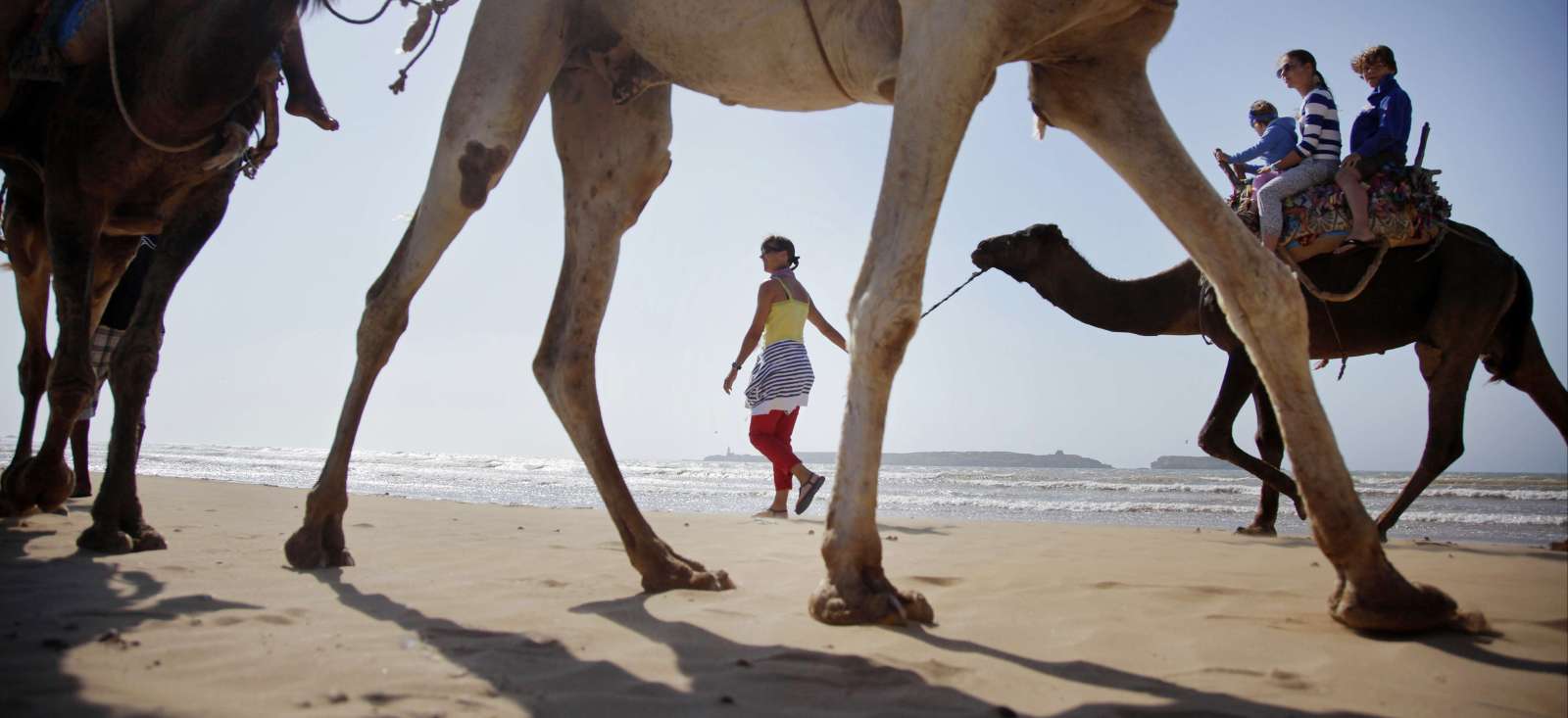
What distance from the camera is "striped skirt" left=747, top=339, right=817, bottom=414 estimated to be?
8.34 m

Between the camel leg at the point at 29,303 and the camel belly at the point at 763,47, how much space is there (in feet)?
13.9

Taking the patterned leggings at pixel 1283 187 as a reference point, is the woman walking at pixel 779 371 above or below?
below

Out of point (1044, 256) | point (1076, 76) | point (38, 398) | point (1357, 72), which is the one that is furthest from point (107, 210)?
point (1357, 72)

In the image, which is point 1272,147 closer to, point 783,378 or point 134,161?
point 783,378

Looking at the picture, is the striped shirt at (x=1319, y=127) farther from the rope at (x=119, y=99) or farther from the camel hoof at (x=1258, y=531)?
the rope at (x=119, y=99)

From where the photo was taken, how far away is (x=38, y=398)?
19.6 ft

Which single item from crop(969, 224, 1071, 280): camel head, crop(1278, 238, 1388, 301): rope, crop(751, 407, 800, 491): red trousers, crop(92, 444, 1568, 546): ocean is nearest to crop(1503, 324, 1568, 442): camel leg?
crop(1278, 238, 1388, 301): rope

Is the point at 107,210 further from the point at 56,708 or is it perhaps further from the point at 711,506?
the point at 711,506

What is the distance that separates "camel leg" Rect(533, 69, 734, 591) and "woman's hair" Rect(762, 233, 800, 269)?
4298 millimetres

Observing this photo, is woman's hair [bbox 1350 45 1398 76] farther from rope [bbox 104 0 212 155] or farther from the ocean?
rope [bbox 104 0 212 155]

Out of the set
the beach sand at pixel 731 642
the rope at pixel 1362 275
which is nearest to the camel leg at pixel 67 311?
the beach sand at pixel 731 642

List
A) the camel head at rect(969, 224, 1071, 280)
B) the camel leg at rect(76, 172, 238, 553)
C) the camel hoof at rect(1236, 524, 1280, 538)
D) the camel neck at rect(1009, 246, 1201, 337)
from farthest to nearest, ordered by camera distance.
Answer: the camel head at rect(969, 224, 1071, 280), the camel neck at rect(1009, 246, 1201, 337), the camel hoof at rect(1236, 524, 1280, 538), the camel leg at rect(76, 172, 238, 553)

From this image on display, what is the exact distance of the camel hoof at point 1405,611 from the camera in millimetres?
2652

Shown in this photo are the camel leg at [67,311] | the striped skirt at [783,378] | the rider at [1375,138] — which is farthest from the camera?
the striped skirt at [783,378]
